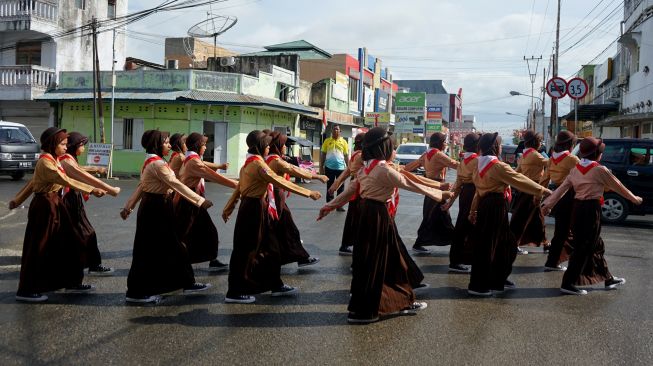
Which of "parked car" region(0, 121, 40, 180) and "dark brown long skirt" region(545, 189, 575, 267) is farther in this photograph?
"parked car" region(0, 121, 40, 180)

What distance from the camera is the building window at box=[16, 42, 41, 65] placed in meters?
31.8

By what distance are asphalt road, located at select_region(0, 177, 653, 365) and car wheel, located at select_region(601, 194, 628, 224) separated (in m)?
5.29

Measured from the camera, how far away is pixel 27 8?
30.0m

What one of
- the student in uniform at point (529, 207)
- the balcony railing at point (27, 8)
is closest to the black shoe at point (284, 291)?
the student in uniform at point (529, 207)

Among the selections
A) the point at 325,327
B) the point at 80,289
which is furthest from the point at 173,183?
the point at 325,327

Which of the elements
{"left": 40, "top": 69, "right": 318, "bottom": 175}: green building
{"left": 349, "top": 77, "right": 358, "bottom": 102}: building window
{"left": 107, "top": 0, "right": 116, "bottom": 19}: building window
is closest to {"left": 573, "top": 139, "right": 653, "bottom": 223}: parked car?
{"left": 40, "top": 69, "right": 318, "bottom": 175}: green building

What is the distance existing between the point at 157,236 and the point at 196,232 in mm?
1520

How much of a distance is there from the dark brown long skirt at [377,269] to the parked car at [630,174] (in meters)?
8.55

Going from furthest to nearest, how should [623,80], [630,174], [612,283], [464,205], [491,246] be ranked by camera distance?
[623,80] < [630,174] < [464,205] < [612,283] < [491,246]

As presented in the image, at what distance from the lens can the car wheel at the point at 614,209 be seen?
12.8 metres

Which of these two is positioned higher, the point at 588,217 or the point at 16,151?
the point at 16,151

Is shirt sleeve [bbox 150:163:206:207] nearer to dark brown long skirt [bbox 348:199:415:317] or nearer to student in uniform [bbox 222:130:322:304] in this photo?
student in uniform [bbox 222:130:322:304]

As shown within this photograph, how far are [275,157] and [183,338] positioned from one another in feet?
9.39

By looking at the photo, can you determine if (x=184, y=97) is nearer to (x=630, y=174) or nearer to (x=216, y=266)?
(x=630, y=174)
